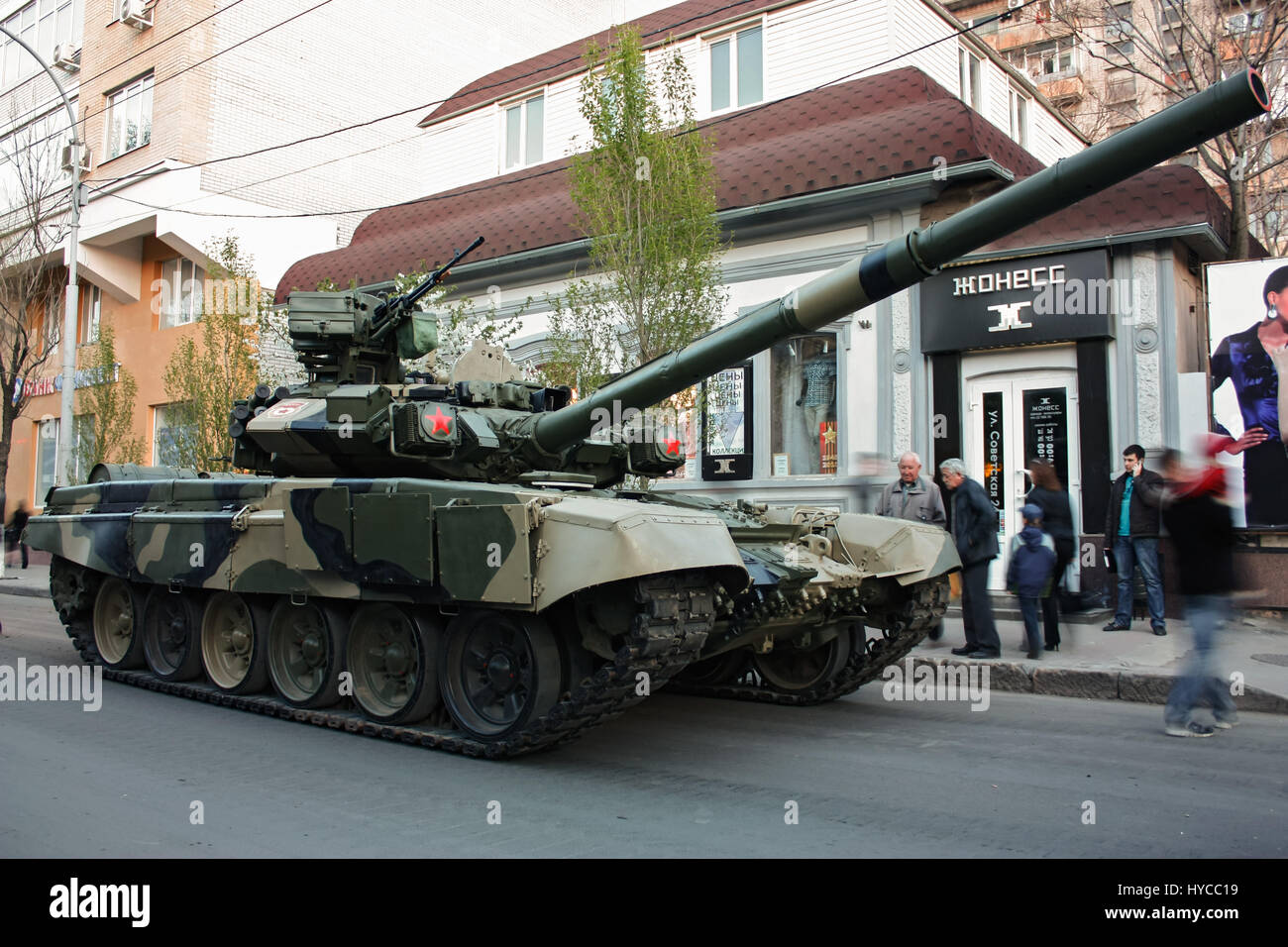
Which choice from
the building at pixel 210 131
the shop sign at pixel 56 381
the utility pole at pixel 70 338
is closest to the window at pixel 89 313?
the building at pixel 210 131

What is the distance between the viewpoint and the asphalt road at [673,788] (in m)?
4.44

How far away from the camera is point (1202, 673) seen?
21.6 feet

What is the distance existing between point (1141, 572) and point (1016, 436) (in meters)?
2.35

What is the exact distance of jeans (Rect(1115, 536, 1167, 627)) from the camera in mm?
10070

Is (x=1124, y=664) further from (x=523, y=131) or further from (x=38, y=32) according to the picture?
(x=38, y=32)

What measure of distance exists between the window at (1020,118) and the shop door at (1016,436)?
6621 mm

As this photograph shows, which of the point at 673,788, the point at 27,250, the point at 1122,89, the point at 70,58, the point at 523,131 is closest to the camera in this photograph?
the point at 673,788

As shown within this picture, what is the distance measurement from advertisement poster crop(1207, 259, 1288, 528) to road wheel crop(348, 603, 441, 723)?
8702mm

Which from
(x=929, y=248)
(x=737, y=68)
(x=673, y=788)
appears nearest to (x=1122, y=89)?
(x=737, y=68)

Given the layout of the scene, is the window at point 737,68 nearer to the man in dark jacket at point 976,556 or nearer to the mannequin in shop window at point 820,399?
the mannequin in shop window at point 820,399

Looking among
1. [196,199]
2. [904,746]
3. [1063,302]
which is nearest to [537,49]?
[196,199]

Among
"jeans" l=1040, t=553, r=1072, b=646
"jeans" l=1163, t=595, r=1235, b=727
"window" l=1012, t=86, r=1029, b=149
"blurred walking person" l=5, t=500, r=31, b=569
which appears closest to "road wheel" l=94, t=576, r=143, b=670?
"jeans" l=1040, t=553, r=1072, b=646

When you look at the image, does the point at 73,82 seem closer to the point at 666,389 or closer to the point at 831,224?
the point at 831,224

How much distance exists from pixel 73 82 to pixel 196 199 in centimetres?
708
